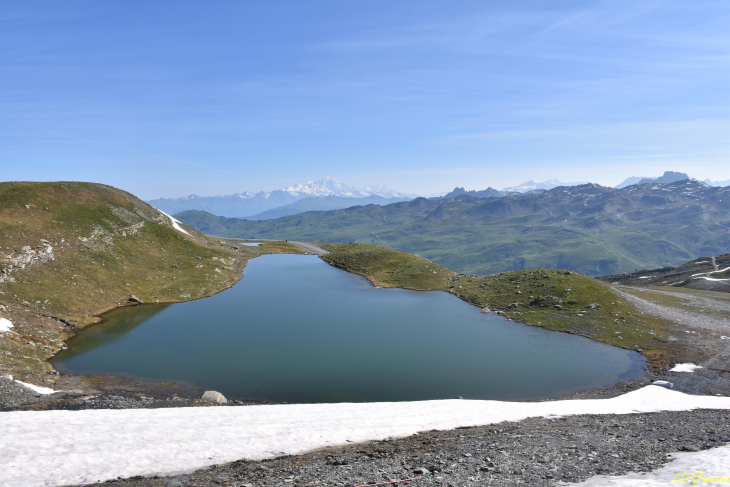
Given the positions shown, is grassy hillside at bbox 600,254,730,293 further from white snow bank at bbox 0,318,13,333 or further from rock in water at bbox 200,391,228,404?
white snow bank at bbox 0,318,13,333

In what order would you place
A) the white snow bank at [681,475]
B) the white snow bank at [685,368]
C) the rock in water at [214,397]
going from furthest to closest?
1. the white snow bank at [685,368]
2. the rock in water at [214,397]
3. the white snow bank at [681,475]

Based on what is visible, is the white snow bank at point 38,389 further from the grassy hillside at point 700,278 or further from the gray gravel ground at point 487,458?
the grassy hillside at point 700,278

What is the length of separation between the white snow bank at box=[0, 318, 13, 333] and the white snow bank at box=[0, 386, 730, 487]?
25.0 meters

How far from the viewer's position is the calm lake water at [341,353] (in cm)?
3800

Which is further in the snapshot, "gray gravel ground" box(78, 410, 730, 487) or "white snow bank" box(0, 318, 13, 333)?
"white snow bank" box(0, 318, 13, 333)

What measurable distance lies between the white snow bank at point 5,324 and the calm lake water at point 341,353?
6.60 m

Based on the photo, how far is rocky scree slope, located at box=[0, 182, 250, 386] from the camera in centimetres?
4441

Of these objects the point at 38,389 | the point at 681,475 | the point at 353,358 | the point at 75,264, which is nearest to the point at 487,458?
the point at 681,475

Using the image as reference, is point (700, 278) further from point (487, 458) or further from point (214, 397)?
point (214, 397)

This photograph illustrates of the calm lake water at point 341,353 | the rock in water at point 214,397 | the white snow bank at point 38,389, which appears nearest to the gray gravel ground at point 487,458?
the calm lake water at point 341,353

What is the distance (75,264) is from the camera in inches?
2522

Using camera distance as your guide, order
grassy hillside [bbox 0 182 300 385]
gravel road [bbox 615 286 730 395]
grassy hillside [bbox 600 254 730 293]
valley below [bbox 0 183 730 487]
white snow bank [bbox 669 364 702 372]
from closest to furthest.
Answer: valley below [bbox 0 183 730 487], gravel road [bbox 615 286 730 395], white snow bank [bbox 669 364 702 372], grassy hillside [bbox 0 182 300 385], grassy hillside [bbox 600 254 730 293]

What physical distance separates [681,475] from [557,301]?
182ft

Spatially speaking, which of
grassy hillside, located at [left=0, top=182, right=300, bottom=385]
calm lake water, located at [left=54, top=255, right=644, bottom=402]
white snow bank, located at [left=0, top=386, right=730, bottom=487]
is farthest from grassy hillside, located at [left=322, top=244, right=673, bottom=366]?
grassy hillside, located at [left=0, top=182, right=300, bottom=385]
